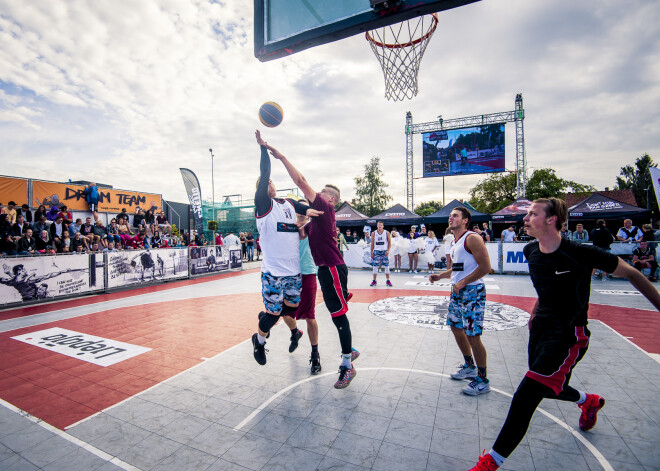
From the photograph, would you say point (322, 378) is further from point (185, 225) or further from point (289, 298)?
point (185, 225)

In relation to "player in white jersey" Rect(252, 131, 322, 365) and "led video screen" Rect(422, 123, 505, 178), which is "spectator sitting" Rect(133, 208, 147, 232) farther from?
"led video screen" Rect(422, 123, 505, 178)

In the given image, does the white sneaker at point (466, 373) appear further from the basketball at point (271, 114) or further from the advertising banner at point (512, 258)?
the advertising banner at point (512, 258)

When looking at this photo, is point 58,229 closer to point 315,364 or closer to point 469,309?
point 315,364

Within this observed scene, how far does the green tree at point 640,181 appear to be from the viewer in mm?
52312

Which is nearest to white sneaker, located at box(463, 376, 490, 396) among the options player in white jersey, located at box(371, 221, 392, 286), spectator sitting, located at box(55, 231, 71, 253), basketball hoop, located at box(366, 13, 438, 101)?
basketball hoop, located at box(366, 13, 438, 101)

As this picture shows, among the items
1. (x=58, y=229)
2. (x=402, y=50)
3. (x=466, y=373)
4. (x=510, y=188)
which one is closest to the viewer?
(x=466, y=373)

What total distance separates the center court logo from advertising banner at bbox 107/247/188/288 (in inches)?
331

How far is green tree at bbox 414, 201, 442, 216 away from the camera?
307 feet

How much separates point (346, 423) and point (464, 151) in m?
27.4

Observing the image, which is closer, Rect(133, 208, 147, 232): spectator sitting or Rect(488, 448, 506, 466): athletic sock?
Rect(488, 448, 506, 466): athletic sock

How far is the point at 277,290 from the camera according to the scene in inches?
143

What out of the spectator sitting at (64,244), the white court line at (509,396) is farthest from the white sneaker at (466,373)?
the spectator sitting at (64,244)

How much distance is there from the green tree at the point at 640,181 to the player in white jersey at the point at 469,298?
67.0 metres

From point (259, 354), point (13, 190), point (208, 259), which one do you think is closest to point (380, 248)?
point (259, 354)
